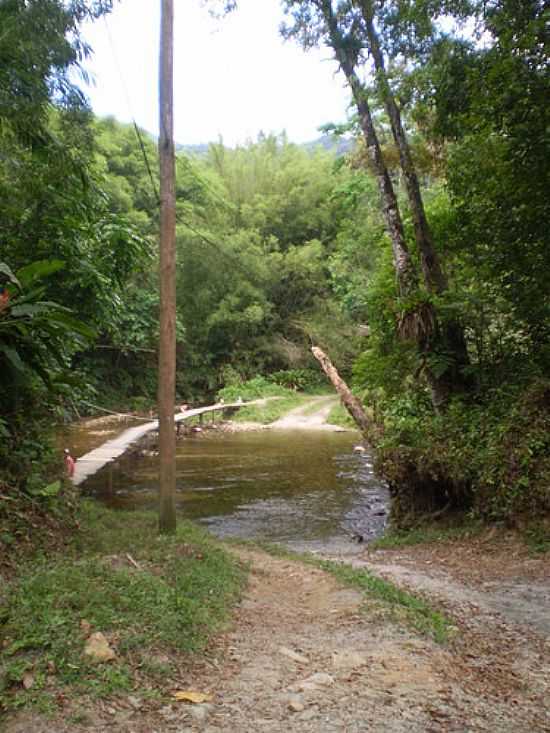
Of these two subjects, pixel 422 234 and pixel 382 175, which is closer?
pixel 422 234

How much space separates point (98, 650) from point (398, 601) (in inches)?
89.9

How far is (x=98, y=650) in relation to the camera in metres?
2.96

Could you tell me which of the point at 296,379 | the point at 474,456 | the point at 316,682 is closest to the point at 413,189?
the point at 474,456

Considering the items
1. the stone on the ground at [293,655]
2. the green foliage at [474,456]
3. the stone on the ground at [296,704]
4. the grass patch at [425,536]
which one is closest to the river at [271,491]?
the grass patch at [425,536]

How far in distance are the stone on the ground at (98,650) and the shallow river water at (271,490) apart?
5.19 meters

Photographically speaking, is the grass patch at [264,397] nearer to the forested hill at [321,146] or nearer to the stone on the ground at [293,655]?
the forested hill at [321,146]

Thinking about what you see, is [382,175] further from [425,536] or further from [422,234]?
[425,536]

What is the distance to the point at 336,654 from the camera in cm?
343

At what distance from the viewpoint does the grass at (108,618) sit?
108 inches

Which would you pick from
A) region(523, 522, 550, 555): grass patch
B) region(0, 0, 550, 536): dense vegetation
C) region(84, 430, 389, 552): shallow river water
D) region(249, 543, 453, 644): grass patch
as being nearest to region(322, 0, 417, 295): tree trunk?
region(0, 0, 550, 536): dense vegetation

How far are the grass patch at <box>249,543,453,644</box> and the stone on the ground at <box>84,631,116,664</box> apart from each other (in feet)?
6.15

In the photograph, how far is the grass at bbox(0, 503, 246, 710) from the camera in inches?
108

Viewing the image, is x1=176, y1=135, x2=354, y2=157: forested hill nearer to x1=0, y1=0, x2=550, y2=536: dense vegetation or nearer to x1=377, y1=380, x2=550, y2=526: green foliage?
x1=0, y1=0, x2=550, y2=536: dense vegetation

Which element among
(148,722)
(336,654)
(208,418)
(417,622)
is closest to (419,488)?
(417,622)
